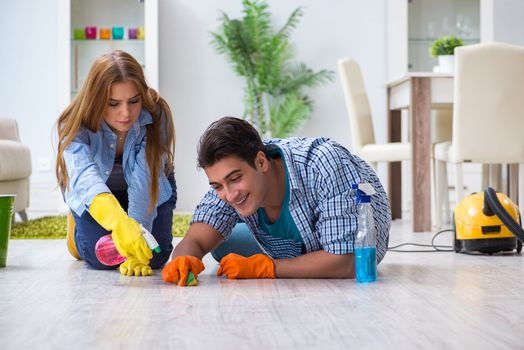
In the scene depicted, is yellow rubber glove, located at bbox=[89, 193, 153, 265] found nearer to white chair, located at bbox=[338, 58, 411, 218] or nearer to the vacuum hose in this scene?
the vacuum hose

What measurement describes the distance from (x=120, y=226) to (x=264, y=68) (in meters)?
3.95

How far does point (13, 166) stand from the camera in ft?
14.5

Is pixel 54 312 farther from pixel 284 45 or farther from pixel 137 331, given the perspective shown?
pixel 284 45

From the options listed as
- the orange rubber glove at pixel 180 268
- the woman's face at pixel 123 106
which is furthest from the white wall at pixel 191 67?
the orange rubber glove at pixel 180 268

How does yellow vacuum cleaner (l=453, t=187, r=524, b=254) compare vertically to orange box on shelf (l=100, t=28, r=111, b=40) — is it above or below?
below

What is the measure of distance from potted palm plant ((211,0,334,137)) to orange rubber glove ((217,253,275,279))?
12.3 ft

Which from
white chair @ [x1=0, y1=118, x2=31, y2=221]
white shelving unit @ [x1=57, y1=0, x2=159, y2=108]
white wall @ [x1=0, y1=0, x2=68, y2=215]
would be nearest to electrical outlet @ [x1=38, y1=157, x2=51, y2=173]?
white wall @ [x1=0, y1=0, x2=68, y2=215]

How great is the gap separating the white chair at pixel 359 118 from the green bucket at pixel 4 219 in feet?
8.51

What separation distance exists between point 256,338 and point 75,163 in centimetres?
109

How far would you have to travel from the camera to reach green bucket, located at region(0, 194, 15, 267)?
268cm

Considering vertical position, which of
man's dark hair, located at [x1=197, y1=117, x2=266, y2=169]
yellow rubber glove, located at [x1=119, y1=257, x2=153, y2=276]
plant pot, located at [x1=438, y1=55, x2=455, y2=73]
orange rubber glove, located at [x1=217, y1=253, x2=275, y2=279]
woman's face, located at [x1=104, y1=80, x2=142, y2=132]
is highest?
plant pot, located at [x1=438, y1=55, x2=455, y2=73]

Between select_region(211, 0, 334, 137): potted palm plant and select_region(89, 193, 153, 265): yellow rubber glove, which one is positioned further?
select_region(211, 0, 334, 137): potted palm plant

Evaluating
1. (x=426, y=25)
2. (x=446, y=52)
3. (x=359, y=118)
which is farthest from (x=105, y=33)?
(x=446, y=52)

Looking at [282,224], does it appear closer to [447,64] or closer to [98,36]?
[447,64]
